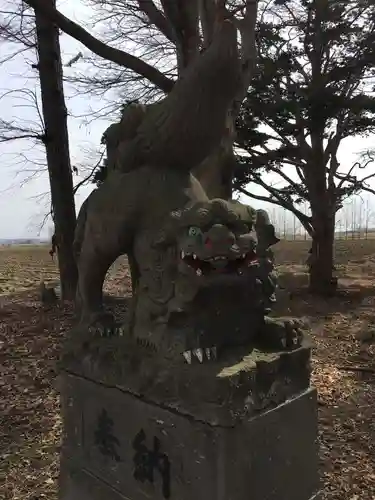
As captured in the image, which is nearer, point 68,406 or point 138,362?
point 138,362

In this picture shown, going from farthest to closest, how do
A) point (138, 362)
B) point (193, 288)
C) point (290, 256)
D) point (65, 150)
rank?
point (290, 256), point (65, 150), point (138, 362), point (193, 288)

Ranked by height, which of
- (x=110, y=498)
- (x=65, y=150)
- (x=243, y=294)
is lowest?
(x=110, y=498)

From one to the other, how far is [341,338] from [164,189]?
3661 millimetres

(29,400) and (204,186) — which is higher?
(204,186)

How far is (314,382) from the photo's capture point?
353 cm

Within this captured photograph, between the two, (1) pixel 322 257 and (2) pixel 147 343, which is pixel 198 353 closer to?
(2) pixel 147 343

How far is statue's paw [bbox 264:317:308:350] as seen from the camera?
4.92 feet

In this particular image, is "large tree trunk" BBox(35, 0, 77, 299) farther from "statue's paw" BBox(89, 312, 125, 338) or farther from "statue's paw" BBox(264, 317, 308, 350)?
"statue's paw" BBox(264, 317, 308, 350)

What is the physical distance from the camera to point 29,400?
132 inches

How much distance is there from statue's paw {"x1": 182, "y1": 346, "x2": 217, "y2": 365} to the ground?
0.42 meters

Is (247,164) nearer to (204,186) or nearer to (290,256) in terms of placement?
(204,186)

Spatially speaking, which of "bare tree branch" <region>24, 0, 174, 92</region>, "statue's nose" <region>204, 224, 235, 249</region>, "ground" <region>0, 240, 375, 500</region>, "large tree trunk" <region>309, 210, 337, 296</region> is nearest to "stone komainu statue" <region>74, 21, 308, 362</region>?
"statue's nose" <region>204, 224, 235, 249</region>

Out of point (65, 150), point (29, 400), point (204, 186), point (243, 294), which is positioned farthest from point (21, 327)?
point (243, 294)

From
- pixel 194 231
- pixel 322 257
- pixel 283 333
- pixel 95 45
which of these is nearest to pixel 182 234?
pixel 194 231
